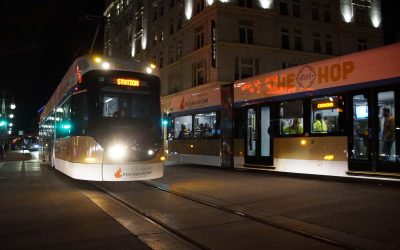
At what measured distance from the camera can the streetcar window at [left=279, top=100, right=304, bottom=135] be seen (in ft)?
47.4

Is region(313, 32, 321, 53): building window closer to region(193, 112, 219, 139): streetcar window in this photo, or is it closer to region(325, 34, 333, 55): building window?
region(325, 34, 333, 55): building window

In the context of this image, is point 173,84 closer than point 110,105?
No

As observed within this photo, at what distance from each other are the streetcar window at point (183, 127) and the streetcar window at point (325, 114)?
28.2ft

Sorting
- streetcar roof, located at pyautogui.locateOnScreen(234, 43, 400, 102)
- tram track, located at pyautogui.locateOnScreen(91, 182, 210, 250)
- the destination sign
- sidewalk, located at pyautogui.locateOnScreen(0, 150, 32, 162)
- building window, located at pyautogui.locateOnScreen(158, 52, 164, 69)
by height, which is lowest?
tram track, located at pyautogui.locateOnScreen(91, 182, 210, 250)

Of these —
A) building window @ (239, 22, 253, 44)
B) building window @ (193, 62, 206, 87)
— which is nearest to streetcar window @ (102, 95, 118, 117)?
building window @ (193, 62, 206, 87)

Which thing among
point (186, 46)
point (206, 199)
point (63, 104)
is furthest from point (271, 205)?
point (186, 46)

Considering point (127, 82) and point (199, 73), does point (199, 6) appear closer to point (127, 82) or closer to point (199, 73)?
point (199, 73)

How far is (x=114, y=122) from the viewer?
12102 millimetres

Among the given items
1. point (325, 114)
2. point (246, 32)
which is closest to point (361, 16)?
point (246, 32)

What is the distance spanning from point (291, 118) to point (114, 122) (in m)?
6.16

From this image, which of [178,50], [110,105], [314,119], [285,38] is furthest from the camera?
[178,50]

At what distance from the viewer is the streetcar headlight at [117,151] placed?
39.2 feet

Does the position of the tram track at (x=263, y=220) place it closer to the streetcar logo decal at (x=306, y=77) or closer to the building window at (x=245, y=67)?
the streetcar logo decal at (x=306, y=77)

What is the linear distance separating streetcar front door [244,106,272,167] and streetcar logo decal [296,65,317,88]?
1.83 meters
